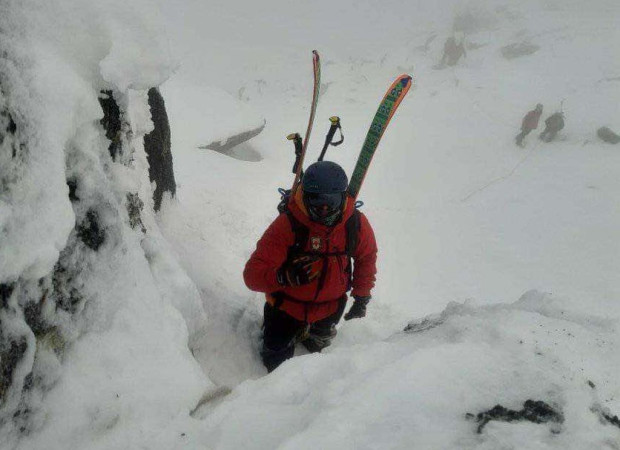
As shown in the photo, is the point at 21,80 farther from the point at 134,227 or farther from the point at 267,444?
the point at 267,444

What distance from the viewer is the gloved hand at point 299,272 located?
10.4ft

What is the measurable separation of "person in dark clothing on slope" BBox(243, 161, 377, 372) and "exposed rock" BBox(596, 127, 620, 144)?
46.6 feet

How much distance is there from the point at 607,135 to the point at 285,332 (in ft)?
49.2

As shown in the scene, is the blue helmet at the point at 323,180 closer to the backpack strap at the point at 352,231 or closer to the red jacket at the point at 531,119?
the backpack strap at the point at 352,231

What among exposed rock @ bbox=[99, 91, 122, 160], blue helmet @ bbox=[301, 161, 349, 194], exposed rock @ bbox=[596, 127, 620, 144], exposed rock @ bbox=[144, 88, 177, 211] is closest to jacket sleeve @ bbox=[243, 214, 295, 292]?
blue helmet @ bbox=[301, 161, 349, 194]

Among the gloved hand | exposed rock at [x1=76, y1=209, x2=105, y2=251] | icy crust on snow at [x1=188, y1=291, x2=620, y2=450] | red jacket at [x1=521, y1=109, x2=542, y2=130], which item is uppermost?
red jacket at [x1=521, y1=109, x2=542, y2=130]

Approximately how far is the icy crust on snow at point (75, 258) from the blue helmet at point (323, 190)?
1278 mm

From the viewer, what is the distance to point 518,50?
22125mm

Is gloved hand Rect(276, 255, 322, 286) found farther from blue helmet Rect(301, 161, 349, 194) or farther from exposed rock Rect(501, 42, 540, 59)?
exposed rock Rect(501, 42, 540, 59)

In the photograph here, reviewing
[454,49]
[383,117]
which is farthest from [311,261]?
[454,49]

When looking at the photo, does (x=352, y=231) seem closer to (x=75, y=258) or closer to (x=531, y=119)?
(x=75, y=258)

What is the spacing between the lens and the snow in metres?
1.61

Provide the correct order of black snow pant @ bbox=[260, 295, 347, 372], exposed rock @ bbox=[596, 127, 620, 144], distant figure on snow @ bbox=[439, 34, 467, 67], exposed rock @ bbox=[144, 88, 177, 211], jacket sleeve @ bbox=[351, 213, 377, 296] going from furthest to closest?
distant figure on snow @ bbox=[439, 34, 467, 67]
exposed rock @ bbox=[596, 127, 620, 144]
exposed rock @ bbox=[144, 88, 177, 211]
black snow pant @ bbox=[260, 295, 347, 372]
jacket sleeve @ bbox=[351, 213, 377, 296]

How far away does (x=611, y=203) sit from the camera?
10016 millimetres
